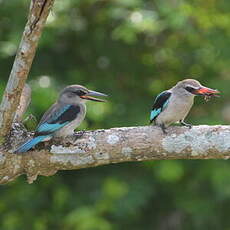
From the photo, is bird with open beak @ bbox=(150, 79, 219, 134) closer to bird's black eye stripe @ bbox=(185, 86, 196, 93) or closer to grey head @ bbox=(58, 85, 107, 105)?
bird's black eye stripe @ bbox=(185, 86, 196, 93)

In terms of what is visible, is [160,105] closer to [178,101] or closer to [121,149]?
[178,101]

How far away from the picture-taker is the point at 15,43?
327 inches

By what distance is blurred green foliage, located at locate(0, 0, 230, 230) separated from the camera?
28.3ft

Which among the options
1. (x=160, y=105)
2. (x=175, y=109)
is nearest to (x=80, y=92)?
(x=160, y=105)

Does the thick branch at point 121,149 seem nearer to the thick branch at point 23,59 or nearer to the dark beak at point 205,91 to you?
the thick branch at point 23,59

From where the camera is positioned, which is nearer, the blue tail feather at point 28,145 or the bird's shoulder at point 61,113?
the blue tail feather at point 28,145

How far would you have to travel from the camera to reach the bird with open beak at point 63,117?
561 cm

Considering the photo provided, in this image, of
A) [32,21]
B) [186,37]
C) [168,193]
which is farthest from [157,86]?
[32,21]

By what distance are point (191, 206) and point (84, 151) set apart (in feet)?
13.0

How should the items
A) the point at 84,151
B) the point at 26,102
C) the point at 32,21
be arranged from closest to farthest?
the point at 32,21 → the point at 84,151 → the point at 26,102

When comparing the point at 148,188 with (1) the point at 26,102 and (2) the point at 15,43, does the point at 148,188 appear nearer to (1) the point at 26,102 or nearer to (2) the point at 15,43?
(2) the point at 15,43

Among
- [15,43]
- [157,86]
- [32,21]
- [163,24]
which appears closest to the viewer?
[32,21]

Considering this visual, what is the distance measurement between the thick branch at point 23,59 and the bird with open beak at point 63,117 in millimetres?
252

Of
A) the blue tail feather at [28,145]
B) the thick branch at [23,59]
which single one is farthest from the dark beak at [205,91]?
the thick branch at [23,59]
